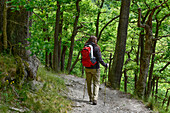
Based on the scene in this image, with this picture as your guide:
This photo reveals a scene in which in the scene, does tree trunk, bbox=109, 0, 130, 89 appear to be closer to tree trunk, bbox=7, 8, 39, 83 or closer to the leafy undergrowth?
the leafy undergrowth

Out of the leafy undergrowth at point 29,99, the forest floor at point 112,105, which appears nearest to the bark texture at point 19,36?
the leafy undergrowth at point 29,99

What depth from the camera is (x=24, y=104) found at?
149 inches

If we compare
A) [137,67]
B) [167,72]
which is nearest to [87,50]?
[137,67]

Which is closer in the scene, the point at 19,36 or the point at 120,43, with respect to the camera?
the point at 19,36

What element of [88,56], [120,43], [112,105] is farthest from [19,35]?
[120,43]

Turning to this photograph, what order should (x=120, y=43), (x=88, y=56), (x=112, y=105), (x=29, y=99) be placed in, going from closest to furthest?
(x=29, y=99) → (x=88, y=56) → (x=112, y=105) → (x=120, y=43)

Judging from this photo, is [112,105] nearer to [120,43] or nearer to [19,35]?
[120,43]

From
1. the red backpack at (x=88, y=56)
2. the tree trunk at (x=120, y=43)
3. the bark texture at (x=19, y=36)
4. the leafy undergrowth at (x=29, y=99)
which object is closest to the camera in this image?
the leafy undergrowth at (x=29, y=99)

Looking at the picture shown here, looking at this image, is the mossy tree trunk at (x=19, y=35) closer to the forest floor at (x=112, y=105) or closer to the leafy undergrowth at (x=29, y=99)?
the leafy undergrowth at (x=29, y=99)

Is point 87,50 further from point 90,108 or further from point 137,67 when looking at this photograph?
point 137,67

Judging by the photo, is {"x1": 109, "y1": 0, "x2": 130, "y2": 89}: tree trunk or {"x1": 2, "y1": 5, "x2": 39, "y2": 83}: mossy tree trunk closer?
{"x1": 2, "y1": 5, "x2": 39, "y2": 83}: mossy tree trunk

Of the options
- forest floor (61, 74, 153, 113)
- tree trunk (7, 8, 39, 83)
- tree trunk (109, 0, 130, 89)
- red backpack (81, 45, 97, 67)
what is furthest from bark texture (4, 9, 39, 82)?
tree trunk (109, 0, 130, 89)

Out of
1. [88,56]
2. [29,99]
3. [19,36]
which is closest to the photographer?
[29,99]

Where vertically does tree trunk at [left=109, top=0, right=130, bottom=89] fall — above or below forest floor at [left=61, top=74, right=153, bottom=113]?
above
